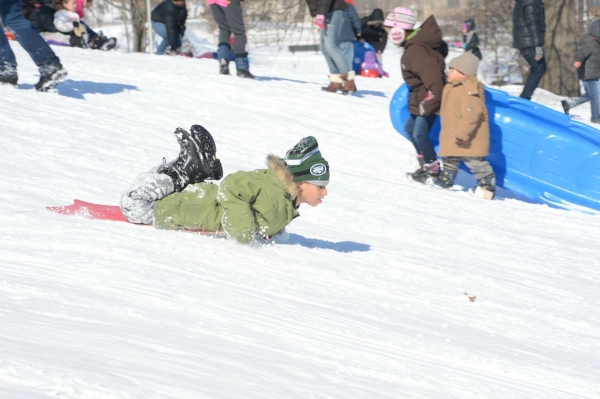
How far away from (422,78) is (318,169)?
2888mm

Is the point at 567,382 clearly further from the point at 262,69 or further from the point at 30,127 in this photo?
the point at 262,69

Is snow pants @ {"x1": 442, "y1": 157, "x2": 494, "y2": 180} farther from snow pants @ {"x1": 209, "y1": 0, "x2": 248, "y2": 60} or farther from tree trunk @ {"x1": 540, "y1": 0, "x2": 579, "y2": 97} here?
tree trunk @ {"x1": 540, "y1": 0, "x2": 579, "y2": 97}

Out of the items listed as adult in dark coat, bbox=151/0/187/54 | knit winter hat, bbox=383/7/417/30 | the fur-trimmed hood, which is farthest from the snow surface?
adult in dark coat, bbox=151/0/187/54

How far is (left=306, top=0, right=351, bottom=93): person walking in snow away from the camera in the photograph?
932cm

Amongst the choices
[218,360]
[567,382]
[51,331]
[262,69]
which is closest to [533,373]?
[567,382]

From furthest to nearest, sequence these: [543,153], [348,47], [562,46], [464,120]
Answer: [562,46]
[348,47]
[543,153]
[464,120]

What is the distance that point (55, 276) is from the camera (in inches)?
113

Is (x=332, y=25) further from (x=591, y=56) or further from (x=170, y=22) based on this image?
(x=170, y=22)

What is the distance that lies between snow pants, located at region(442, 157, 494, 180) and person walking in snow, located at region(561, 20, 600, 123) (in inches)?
141

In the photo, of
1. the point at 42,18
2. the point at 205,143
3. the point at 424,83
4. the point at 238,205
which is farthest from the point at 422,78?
the point at 42,18

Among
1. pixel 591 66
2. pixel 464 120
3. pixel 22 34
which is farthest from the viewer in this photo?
pixel 591 66

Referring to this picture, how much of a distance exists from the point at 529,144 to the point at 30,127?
13.2 ft

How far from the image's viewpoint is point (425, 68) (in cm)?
654

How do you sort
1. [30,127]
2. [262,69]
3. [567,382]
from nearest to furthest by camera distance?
[567,382] < [30,127] < [262,69]
